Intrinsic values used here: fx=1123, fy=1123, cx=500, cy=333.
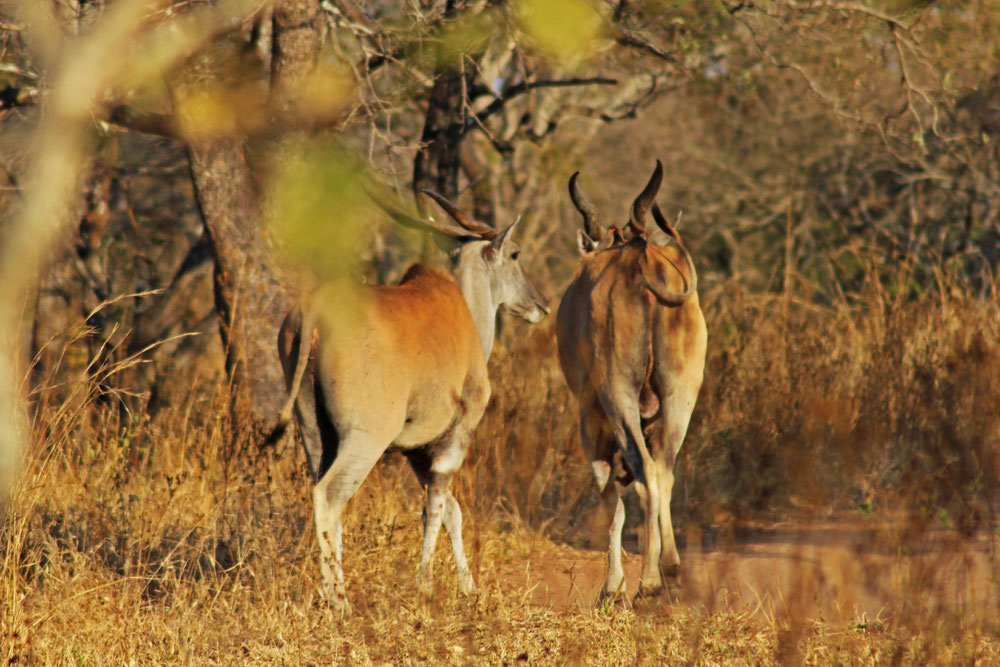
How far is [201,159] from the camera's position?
6609 millimetres

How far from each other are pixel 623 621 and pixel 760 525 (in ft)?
9.33

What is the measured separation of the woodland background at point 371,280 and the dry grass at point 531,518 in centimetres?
3

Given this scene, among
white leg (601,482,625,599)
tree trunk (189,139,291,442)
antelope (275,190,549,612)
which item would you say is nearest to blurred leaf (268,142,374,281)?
antelope (275,190,549,612)

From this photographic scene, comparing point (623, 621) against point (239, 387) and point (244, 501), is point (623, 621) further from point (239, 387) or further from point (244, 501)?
point (239, 387)

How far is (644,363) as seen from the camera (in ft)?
17.7

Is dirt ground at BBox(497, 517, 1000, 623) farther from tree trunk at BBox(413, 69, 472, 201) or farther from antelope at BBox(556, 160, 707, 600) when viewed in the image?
tree trunk at BBox(413, 69, 472, 201)

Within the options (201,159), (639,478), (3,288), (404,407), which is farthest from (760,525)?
(3,288)

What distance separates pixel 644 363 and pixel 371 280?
2.41 metres

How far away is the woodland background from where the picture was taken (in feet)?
5.49

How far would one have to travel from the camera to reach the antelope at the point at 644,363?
521 cm

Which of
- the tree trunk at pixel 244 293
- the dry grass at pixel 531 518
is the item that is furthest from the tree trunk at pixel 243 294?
the dry grass at pixel 531 518

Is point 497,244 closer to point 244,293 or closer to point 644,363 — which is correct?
point 644,363

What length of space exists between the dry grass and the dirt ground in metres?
0.06

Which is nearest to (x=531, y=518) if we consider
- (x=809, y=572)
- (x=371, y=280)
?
(x=371, y=280)
